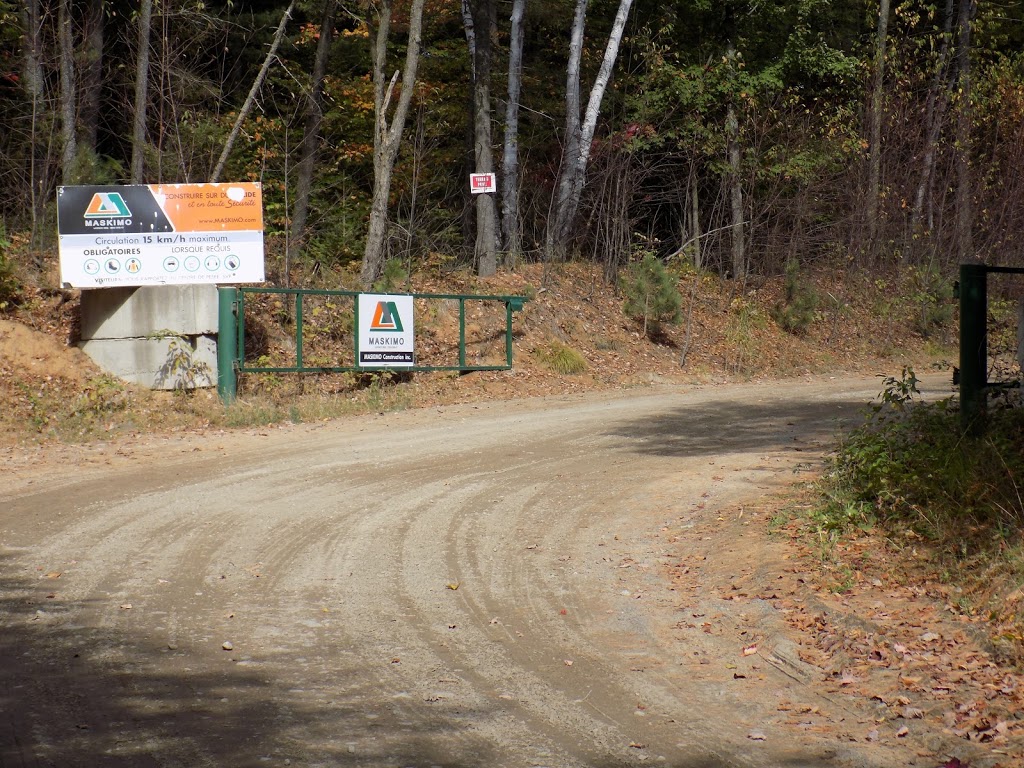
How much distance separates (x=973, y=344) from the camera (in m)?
8.62

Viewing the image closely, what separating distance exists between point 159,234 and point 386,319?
407 cm

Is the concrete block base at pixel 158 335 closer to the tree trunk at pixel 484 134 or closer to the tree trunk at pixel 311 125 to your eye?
the tree trunk at pixel 311 125

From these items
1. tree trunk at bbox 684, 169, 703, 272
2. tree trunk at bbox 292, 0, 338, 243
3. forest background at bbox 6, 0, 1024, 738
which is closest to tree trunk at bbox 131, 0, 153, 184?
forest background at bbox 6, 0, 1024, 738

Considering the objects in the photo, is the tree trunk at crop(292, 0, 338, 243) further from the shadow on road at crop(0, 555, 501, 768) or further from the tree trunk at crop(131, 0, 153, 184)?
the shadow on road at crop(0, 555, 501, 768)

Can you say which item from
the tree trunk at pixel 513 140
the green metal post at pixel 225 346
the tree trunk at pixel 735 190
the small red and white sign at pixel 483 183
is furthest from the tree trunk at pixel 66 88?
the tree trunk at pixel 735 190

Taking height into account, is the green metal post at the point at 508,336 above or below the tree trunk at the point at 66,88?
below

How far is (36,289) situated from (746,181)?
1921cm

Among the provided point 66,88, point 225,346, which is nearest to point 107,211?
point 225,346

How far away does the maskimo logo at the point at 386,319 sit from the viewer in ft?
61.3

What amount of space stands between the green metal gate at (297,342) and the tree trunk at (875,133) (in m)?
15.3

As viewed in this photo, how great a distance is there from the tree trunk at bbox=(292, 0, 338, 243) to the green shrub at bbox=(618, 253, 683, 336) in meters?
8.05

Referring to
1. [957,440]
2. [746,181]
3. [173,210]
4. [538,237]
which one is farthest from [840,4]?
[957,440]

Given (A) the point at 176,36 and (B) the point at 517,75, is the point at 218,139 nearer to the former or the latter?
(A) the point at 176,36

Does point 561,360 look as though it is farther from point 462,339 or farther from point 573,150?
point 573,150
